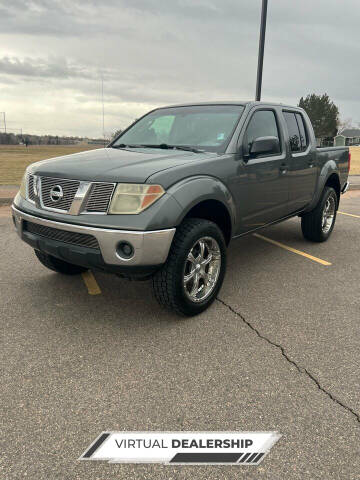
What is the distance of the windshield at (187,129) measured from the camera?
3.89m

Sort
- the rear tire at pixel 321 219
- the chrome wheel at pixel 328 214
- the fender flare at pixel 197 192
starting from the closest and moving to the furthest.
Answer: the fender flare at pixel 197 192
the rear tire at pixel 321 219
the chrome wheel at pixel 328 214

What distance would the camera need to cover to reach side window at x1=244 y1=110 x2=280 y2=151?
401cm

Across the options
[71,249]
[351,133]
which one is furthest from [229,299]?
[351,133]

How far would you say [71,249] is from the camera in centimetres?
301

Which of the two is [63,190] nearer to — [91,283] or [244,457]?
[91,283]

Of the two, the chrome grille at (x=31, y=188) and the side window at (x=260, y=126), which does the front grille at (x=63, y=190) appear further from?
the side window at (x=260, y=126)

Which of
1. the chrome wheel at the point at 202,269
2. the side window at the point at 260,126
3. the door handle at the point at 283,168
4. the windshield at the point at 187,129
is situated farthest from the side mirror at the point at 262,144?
the chrome wheel at the point at 202,269

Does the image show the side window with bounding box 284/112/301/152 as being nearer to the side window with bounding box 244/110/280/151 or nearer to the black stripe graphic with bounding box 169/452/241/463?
the side window with bounding box 244/110/280/151

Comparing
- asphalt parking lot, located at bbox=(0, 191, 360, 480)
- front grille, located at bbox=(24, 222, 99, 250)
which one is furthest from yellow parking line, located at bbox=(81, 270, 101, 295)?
front grille, located at bbox=(24, 222, 99, 250)

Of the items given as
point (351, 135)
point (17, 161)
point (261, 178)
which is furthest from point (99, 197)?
point (351, 135)

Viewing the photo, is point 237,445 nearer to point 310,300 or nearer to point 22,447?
point 22,447

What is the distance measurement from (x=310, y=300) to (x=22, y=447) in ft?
9.39

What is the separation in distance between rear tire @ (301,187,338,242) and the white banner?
413 centimetres

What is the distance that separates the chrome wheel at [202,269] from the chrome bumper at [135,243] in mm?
357
